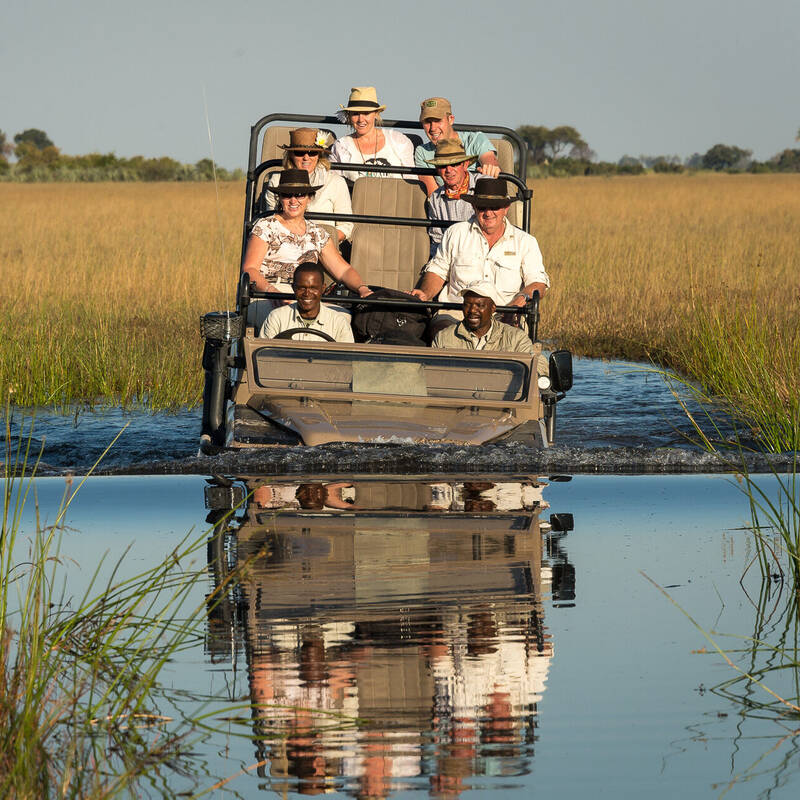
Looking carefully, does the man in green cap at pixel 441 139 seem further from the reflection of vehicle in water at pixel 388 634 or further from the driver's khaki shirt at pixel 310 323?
the reflection of vehicle in water at pixel 388 634

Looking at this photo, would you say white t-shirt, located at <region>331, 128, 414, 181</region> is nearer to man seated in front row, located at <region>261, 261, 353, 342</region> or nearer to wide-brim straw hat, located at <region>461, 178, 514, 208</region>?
wide-brim straw hat, located at <region>461, 178, 514, 208</region>

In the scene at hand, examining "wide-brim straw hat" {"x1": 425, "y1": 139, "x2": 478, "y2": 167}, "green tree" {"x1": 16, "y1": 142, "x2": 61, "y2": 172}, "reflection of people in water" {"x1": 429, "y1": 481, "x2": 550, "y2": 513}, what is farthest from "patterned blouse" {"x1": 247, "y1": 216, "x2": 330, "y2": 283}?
"green tree" {"x1": 16, "y1": 142, "x2": 61, "y2": 172}

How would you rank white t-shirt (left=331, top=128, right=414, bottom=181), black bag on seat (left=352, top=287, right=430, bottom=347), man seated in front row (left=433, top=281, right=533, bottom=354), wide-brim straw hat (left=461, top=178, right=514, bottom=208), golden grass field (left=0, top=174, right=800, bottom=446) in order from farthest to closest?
golden grass field (left=0, top=174, right=800, bottom=446) < white t-shirt (left=331, top=128, right=414, bottom=181) < wide-brim straw hat (left=461, top=178, right=514, bottom=208) < black bag on seat (left=352, top=287, right=430, bottom=347) < man seated in front row (left=433, top=281, right=533, bottom=354)

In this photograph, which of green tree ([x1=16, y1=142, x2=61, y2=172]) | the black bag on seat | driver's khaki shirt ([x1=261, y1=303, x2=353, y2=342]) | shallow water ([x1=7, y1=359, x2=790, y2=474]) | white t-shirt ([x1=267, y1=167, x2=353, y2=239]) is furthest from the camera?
green tree ([x1=16, y1=142, x2=61, y2=172])

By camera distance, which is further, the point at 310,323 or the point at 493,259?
the point at 493,259

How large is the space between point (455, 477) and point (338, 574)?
2.26 m

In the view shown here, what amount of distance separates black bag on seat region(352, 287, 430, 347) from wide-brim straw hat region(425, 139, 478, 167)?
42.4 inches

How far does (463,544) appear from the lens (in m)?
5.84

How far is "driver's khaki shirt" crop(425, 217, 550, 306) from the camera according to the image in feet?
29.6

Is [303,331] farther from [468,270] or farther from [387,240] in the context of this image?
[387,240]

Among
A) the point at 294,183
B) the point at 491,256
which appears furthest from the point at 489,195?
the point at 294,183

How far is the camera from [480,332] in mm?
8211

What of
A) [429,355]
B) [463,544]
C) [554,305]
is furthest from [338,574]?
[554,305]

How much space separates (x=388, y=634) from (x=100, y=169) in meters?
70.8
